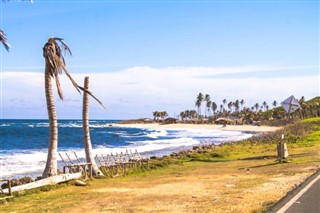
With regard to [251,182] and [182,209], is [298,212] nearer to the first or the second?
[182,209]

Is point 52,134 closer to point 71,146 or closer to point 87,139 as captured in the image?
point 87,139

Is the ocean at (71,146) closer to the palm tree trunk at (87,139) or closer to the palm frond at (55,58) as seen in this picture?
the palm tree trunk at (87,139)

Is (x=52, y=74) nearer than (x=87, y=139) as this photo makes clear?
Yes

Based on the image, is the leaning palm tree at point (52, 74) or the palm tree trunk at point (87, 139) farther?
the palm tree trunk at point (87, 139)

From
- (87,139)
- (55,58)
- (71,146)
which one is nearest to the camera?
(55,58)

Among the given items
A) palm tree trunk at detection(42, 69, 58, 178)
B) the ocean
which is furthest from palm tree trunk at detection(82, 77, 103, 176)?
the ocean

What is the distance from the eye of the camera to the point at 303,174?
678 inches

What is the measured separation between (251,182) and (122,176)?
29.7ft

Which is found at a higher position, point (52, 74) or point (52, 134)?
point (52, 74)

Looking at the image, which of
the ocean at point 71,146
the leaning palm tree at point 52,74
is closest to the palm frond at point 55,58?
the leaning palm tree at point 52,74

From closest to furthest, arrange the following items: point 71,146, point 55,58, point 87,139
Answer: point 55,58 < point 87,139 < point 71,146

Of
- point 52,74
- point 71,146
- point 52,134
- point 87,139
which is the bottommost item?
point 71,146

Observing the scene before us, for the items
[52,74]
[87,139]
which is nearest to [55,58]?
[52,74]

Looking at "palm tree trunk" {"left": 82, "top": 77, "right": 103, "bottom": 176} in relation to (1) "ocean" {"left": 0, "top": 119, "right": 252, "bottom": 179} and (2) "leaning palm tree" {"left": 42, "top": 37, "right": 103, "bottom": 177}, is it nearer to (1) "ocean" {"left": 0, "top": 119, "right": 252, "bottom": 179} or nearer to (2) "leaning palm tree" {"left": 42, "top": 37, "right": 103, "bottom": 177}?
(2) "leaning palm tree" {"left": 42, "top": 37, "right": 103, "bottom": 177}
